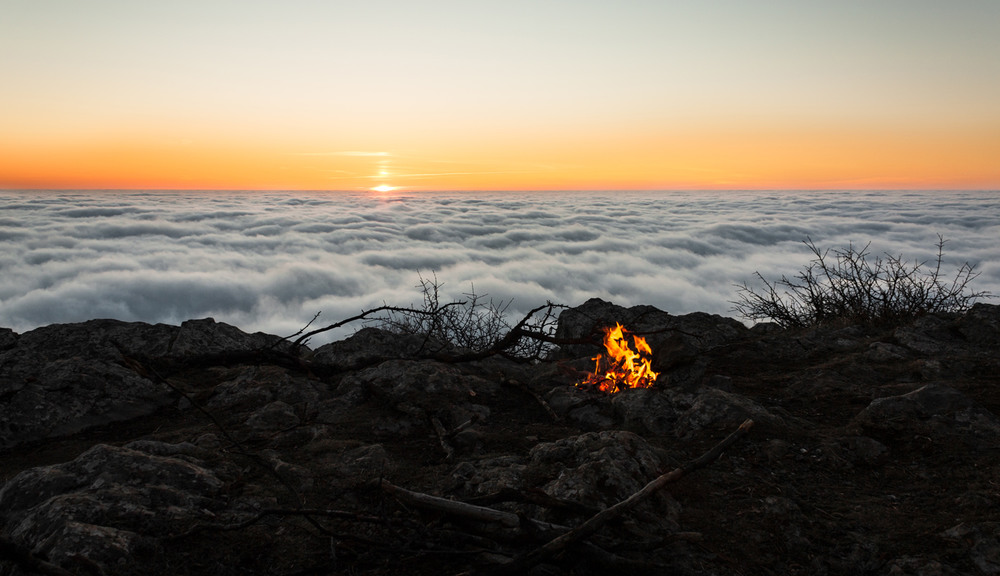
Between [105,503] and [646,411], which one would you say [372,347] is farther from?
[105,503]

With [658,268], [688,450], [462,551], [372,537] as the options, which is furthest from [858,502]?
[658,268]

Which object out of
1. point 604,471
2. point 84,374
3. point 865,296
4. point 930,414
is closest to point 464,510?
point 604,471

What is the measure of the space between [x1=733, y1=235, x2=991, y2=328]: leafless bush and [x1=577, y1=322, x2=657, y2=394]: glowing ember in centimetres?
436

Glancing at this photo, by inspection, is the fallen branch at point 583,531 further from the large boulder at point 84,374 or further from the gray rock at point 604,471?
the large boulder at point 84,374

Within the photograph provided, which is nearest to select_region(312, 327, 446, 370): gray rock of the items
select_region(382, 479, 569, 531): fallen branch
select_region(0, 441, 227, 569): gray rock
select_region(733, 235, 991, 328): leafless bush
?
select_region(0, 441, 227, 569): gray rock

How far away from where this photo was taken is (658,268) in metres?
59.8

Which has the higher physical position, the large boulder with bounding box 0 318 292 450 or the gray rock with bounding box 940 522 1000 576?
the gray rock with bounding box 940 522 1000 576

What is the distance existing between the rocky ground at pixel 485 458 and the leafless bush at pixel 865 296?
1.92m

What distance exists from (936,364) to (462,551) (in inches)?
213

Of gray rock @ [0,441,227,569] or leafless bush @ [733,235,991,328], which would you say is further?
leafless bush @ [733,235,991,328]

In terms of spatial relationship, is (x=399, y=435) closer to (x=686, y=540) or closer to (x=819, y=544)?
(x=686, y=540)

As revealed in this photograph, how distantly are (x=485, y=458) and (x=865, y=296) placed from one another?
8640 mm

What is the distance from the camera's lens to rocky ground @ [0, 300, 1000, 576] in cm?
231

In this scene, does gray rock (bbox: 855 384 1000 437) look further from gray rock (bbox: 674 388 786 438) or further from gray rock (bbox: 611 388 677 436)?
gray rock (bbox: 611 388 677 436)
